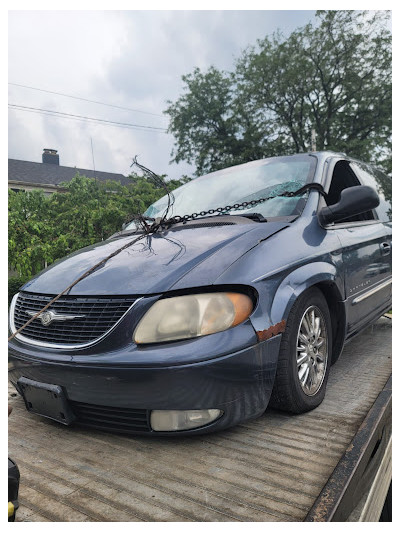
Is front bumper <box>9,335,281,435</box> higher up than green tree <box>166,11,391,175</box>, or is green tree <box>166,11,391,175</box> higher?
green tree <box>166,11,391,175</box>

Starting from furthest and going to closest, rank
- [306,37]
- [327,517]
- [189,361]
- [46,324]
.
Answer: [306,37]
[46,324]
[189,361]
[327,517]

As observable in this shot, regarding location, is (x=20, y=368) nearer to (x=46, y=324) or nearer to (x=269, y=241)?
(x=46, y=324)

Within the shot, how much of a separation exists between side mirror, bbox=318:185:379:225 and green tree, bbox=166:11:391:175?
1984 centimetres

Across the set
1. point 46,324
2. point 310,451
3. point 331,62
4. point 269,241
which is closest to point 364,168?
point 269,241

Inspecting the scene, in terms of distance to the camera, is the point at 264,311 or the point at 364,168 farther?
the point at 364,168

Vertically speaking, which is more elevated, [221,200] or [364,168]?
[364,168]

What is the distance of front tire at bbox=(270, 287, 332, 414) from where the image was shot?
1.95 m

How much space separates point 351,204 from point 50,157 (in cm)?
3624

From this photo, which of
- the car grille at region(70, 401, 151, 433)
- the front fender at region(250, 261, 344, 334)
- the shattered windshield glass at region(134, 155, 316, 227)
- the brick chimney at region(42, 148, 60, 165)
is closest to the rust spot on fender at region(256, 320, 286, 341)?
the front fender at region(250, 261, 344, 334)

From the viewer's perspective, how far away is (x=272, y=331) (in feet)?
6.01

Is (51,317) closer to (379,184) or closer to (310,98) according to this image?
(379,184)

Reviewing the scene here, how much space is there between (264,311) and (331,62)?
2369 centimetres

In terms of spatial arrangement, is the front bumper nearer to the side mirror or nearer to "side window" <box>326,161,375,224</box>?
the side mirror

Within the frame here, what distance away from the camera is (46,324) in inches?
75.8
